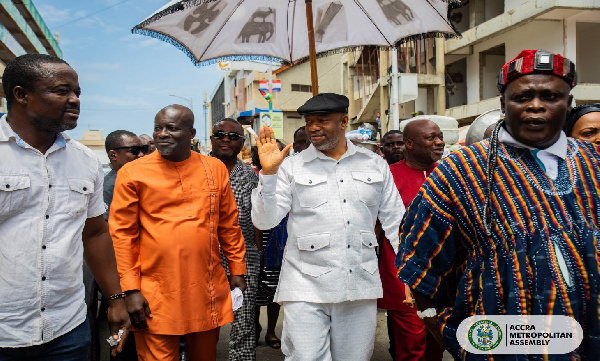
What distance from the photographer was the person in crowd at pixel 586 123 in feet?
10.2

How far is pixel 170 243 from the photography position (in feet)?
10.1

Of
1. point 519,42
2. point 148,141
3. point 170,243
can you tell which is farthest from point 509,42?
point 170,243

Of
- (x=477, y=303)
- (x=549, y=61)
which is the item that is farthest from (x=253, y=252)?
(x=549, y=61)

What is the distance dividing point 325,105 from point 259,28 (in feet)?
7.32

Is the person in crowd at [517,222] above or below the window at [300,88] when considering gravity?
below

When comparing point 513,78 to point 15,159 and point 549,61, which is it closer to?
point 549,61

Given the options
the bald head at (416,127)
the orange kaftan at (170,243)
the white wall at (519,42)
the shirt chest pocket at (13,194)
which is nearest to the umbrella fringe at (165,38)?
the orange kaftan at (170,243)

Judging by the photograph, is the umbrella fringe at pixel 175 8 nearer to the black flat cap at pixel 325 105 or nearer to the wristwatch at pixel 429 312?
the black flat cap at pixel 325 105

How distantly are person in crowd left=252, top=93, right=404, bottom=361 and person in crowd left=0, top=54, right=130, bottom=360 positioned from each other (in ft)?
3.75

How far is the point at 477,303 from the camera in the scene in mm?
1846

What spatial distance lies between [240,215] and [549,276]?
2945mm

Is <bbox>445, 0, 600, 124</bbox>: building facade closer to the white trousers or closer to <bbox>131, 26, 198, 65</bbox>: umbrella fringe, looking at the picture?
<bbox>131, 26, 198, 65</bbox>: umbrella fringe

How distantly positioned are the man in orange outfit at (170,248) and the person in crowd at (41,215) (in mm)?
583

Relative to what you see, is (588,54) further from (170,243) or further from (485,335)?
(485,335)
